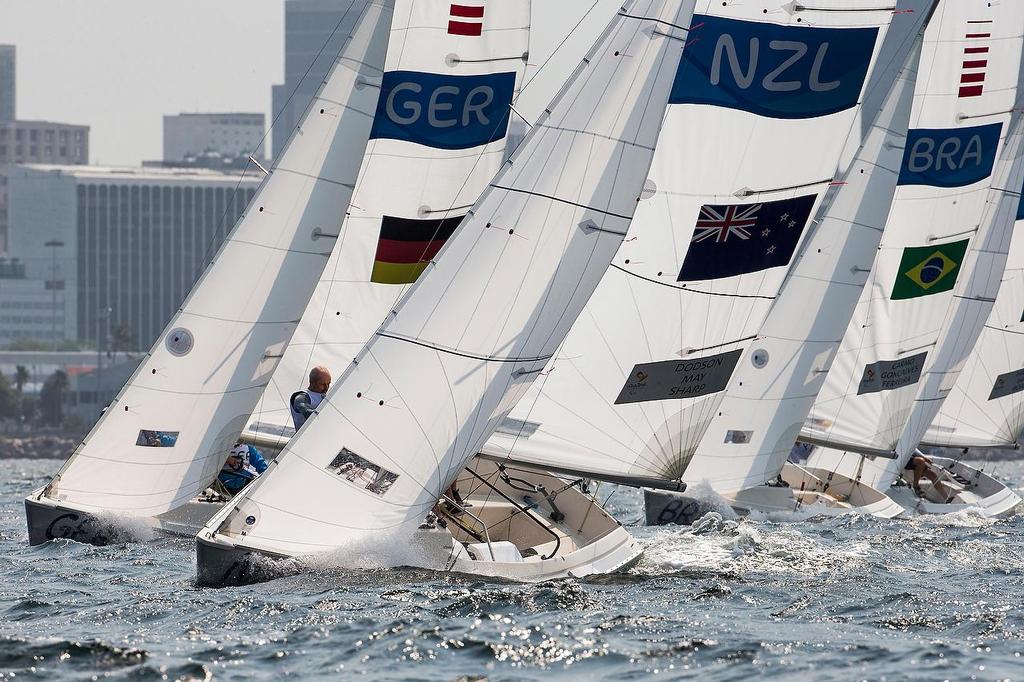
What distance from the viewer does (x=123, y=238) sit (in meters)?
151

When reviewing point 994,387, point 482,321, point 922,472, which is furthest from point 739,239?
point 994,387

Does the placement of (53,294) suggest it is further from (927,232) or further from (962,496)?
(927,232)

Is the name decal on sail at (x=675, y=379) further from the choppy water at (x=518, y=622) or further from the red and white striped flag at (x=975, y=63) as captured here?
the red and white striped flag at (x=975, y=63)

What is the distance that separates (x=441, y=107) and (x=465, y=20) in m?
0.84

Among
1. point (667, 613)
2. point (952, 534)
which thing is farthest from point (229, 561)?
point (952, 534)

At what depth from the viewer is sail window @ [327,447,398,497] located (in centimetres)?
1147

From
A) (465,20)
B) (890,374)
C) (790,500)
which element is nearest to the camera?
(465,20)

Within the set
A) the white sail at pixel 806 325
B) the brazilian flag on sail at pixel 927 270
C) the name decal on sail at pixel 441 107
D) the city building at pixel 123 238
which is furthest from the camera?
the city building at pixel 123 238

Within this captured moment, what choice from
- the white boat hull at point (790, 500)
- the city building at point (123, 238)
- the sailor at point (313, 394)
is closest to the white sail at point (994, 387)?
the white boat hull at point (790, 500)

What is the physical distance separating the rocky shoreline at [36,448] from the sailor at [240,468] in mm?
79035

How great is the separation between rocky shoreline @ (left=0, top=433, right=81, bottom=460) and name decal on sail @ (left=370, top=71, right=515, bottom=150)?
79.6m

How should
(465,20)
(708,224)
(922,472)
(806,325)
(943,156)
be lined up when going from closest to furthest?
(708,224) < (465,20) < (806,325) < (943,156) < (922,472)

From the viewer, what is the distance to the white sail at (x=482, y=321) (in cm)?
1141

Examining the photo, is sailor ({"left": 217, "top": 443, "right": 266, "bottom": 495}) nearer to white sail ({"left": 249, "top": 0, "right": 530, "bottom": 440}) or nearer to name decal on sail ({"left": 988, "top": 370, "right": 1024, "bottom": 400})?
white sail ({"left": 249, "top": 0, "right": 530, "bottom": 440})
